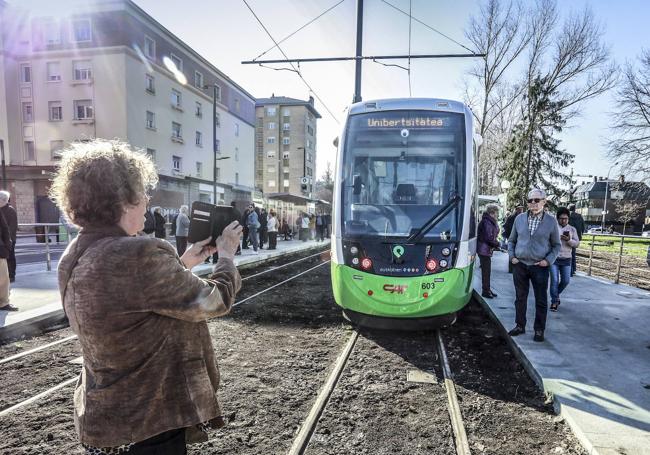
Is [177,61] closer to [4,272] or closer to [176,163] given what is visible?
[176,163]

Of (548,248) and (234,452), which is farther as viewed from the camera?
(548,248)

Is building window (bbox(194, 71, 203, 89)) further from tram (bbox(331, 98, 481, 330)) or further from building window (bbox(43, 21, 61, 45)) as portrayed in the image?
tram (bbox(331, 98, 481, 330))

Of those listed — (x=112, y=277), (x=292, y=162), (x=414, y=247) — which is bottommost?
(x=414, y=247)

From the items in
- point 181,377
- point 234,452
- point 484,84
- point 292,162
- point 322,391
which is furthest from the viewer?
point 292,162

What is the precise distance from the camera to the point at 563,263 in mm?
7078

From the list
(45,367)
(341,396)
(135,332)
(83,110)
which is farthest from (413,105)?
(83,110)

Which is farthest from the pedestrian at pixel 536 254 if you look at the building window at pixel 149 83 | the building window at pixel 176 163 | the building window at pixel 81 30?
the building window at pixel 81 30

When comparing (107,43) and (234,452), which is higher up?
(107,43)

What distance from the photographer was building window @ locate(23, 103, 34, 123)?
2626 cm

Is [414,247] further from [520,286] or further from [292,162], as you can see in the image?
[292,162]

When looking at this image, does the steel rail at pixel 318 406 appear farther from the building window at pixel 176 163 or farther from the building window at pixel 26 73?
the building window at pixel 26 73

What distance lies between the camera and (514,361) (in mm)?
4770

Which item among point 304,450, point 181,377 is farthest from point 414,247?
point 181,377

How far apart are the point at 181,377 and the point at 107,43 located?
2847cm
